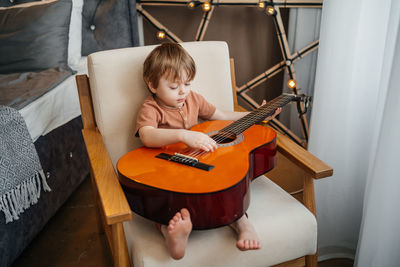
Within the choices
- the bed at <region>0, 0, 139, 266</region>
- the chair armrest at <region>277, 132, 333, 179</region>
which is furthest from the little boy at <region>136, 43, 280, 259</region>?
the bed at <region>0, 0, 139, 266</region>

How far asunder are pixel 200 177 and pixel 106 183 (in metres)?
0.26

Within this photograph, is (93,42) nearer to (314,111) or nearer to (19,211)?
(19,211)

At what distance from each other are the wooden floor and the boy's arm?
650mm

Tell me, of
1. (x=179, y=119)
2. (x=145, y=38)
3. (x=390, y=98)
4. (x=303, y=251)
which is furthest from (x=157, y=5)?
(x=303, y=251)

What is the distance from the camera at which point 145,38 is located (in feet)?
8.00

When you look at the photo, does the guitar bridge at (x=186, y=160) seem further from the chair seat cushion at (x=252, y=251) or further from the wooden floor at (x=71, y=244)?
A: the wooden floor at (x=71, y=244)

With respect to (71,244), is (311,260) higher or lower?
higher

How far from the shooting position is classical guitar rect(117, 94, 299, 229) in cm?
82

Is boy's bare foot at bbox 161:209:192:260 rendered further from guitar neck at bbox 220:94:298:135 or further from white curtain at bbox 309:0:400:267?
white curtain at bbox 309:0:400:267

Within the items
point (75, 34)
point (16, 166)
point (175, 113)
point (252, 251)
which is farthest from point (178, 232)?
point (75, 34)

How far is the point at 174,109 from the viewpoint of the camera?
1193 millimetres

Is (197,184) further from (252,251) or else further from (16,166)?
(16,166)

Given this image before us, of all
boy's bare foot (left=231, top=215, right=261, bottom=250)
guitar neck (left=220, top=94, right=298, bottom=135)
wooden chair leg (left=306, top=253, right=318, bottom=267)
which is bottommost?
wooden chair leg (left=306, top=253, right=318, bottom=267)

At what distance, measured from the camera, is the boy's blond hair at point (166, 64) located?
3.56 feet
